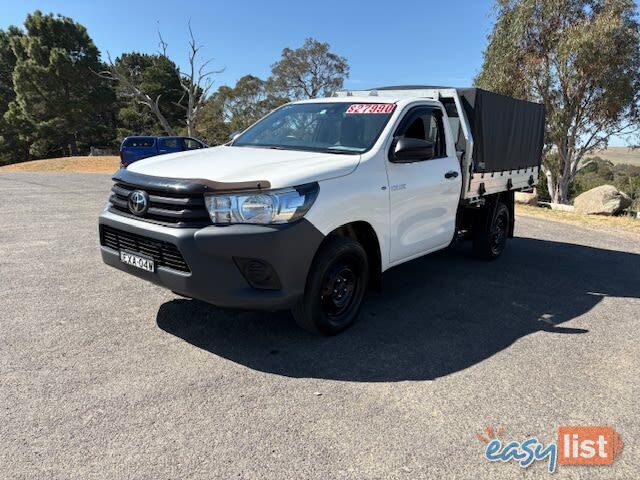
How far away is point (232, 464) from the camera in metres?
2.44

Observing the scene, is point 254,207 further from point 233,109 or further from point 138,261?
point 233,109

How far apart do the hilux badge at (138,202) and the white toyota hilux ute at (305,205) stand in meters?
0.01

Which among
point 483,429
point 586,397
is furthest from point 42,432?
point 586,397

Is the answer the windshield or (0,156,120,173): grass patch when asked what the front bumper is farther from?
(0,156,120,173): grass patch

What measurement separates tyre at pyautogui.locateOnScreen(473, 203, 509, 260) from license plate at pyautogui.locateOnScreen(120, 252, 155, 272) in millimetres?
4867

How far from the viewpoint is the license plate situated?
354 cm

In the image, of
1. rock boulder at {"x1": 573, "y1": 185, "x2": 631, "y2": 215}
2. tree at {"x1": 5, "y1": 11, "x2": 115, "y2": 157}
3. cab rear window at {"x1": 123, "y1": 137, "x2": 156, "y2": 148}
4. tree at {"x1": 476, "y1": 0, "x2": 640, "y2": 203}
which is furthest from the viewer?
tree at {"x1": 5, "y1": 11, "x2": 115, "y2": 157}

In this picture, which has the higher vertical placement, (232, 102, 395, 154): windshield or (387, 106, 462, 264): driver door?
(232, 102, 395, 154): windshield

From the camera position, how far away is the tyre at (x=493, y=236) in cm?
680

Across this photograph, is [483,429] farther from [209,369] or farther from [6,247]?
[6,247]

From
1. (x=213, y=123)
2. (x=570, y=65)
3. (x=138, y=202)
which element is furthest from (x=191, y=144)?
(x=213, y=123)

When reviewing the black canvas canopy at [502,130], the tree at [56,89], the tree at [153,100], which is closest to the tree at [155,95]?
the tree at [153,100]

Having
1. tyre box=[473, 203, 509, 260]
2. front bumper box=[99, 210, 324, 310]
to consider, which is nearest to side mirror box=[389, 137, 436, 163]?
front bumper box=[99, 210, 324, 310]

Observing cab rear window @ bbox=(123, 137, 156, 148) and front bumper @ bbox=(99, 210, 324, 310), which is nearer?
front bumper @ bbox=(99, 210, 324, 310)
